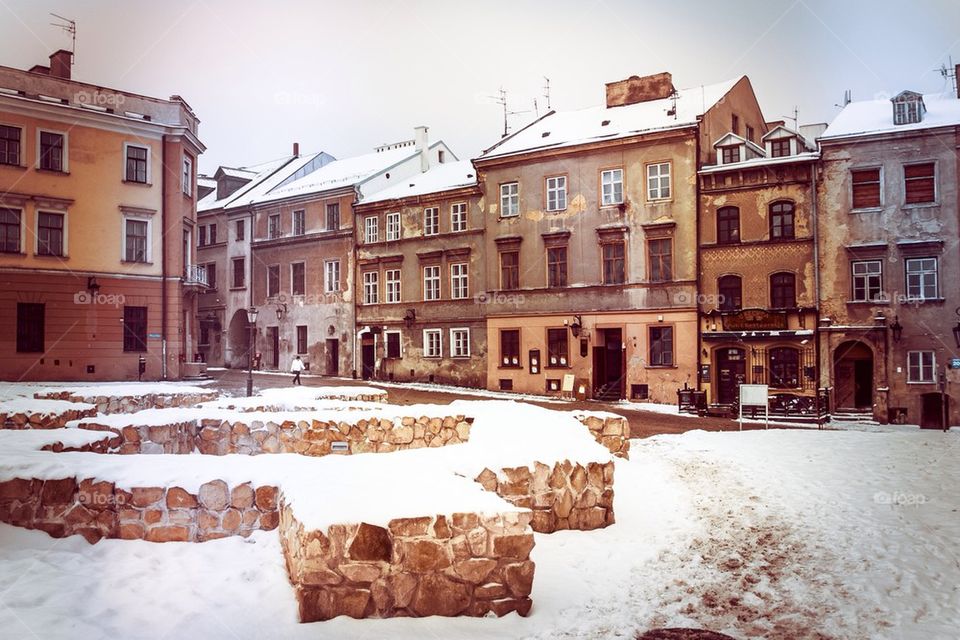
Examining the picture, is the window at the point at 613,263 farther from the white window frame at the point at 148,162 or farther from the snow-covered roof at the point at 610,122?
the white window frame at the point at 148,162

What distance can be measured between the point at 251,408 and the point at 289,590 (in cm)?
791

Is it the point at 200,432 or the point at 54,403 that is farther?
the point at 54,403

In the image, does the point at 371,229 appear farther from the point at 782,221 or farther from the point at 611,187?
the point at 782,221

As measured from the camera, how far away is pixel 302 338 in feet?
124

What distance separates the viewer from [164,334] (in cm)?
2616

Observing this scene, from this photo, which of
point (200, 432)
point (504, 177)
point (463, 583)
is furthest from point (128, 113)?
→ point (463, 583)

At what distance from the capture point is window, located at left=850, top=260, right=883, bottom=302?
23156 mm

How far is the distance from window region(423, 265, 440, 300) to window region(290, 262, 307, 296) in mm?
8557

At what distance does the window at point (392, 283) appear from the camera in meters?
34.1

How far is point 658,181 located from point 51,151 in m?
22.5

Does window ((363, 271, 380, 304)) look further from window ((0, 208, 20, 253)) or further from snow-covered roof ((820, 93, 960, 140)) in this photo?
snow-covered roof ((820, 93, 960, 140))

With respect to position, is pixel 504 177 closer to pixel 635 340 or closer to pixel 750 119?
pixel 635 340

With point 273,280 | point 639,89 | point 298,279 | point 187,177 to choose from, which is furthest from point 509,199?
point 273,280

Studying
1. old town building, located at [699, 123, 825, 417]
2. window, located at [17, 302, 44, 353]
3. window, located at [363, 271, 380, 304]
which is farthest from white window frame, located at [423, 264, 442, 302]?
window, located at [17, 302, 44, 353]
